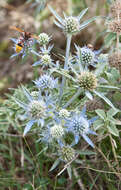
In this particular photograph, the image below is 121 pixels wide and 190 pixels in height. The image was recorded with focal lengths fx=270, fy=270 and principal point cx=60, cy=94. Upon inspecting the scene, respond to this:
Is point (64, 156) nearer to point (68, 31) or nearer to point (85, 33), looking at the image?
→ point (68, 31)

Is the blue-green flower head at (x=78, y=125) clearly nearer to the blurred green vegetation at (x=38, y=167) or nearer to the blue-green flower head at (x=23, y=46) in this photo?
the blurred green vegetation at (x=38, y=167)

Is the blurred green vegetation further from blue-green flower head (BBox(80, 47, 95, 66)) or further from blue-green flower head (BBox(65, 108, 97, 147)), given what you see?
blue-green flower head (BBox(80, 47, 95, 66))

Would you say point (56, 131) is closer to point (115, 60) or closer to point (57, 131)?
point (57, 131)

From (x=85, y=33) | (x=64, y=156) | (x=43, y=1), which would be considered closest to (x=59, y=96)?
(x=64, y=156)

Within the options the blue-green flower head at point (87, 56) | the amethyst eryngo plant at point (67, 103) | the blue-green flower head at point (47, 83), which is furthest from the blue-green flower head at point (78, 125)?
the blue-green flower head at point (87, 56)

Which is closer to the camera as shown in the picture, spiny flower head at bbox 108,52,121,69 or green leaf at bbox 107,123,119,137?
green leaf at bbox 107,123,119,137

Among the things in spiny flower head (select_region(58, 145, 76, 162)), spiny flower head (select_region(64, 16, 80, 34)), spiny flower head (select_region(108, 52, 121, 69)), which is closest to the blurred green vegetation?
spiny flower head (select_region(58, 145, 76, 162))
